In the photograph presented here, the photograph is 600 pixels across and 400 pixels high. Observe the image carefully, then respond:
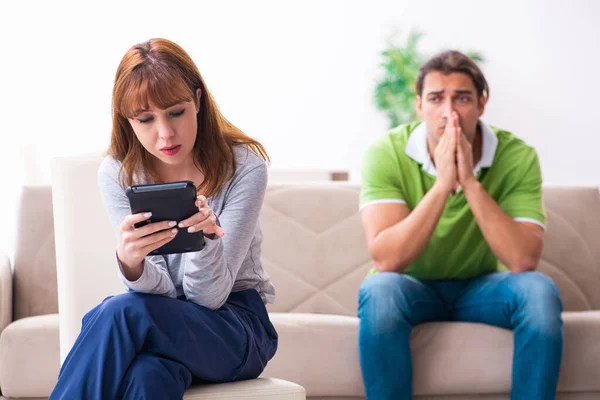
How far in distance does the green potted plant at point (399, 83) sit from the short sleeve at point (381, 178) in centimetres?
309

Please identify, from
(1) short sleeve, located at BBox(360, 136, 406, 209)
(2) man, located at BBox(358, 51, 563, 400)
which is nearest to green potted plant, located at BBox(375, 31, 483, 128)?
(2) man, located at BBox(358, 51, 563, 400)

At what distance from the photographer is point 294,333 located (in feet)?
7.39

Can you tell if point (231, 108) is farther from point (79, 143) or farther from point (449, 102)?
point (449, 102)

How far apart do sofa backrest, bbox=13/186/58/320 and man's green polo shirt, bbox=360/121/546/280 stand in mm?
1061

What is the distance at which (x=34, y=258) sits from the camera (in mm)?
2654

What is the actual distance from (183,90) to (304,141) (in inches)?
166

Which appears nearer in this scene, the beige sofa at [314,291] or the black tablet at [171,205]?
the black tablet at [171,205]

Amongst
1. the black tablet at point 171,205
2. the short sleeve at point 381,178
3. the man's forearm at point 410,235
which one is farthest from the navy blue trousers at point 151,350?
the short sleeve at point 381,178

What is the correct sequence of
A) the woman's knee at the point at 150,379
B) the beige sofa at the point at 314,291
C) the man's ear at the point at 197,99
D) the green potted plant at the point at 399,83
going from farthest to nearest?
the green potted plant at the point at 399,83 → the beige sofa at the point at 314,291 → the man's ear at the point at 197,99 → the woman's knee at the point at 150,379

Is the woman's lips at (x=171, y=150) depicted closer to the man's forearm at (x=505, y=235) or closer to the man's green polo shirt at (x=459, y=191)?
the man's green polo shirt at (x=459, y=191)

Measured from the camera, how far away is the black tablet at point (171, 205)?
1.35 m

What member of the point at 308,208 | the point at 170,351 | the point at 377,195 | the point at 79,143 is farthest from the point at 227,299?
the point at 79,143

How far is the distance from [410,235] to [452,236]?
7.6 inches

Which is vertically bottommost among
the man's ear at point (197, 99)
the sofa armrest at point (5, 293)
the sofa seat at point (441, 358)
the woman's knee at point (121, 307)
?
the sofa seat at point (441, 358)
